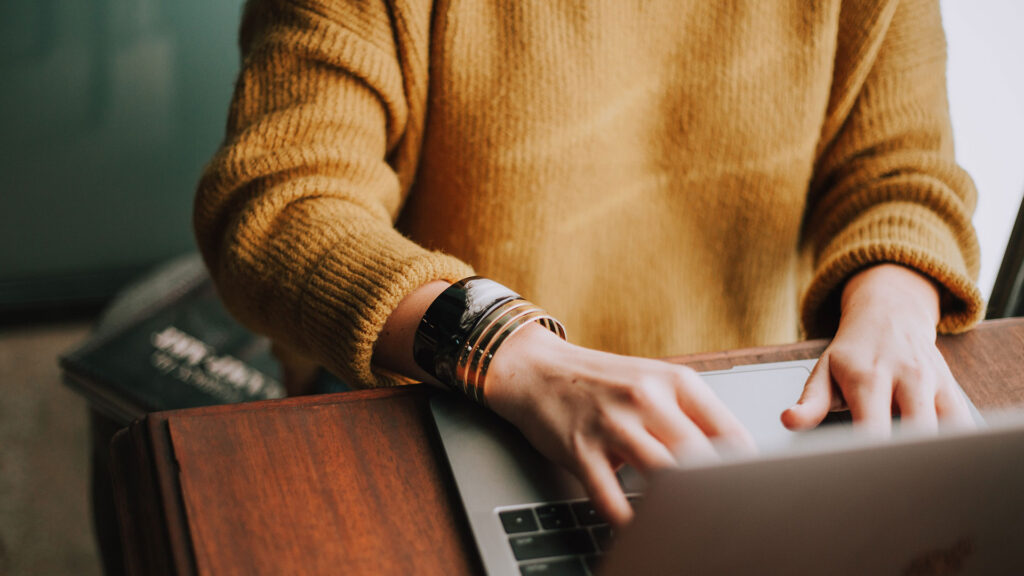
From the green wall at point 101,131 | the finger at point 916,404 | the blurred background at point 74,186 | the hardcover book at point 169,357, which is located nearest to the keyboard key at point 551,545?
the finger at point 916,404

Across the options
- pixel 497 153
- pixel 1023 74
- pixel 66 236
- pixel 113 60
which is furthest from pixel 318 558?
pixel 66 236

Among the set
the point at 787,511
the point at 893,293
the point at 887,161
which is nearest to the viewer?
the point at 787,511

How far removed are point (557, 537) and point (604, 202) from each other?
1.41 feet

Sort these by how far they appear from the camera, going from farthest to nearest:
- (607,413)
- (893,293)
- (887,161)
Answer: (887,161), (893,293), (607,413)

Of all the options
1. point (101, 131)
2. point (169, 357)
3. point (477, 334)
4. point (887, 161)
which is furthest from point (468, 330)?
point (101, 131)

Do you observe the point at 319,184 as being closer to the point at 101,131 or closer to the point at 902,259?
the point at 902,259

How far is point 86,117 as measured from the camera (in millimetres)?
1572

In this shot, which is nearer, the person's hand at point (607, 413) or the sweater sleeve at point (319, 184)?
the person's hand at point (607, 413)

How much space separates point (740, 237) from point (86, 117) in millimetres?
1429

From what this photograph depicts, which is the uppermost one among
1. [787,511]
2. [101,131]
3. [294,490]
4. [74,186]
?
[787,511]

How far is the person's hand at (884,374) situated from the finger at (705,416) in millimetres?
50

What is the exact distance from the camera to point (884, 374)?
18.4 inches

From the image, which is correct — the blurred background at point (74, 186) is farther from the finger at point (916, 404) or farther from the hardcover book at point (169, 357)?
the finger at point (916, 404)

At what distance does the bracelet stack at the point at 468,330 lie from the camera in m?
0.45
